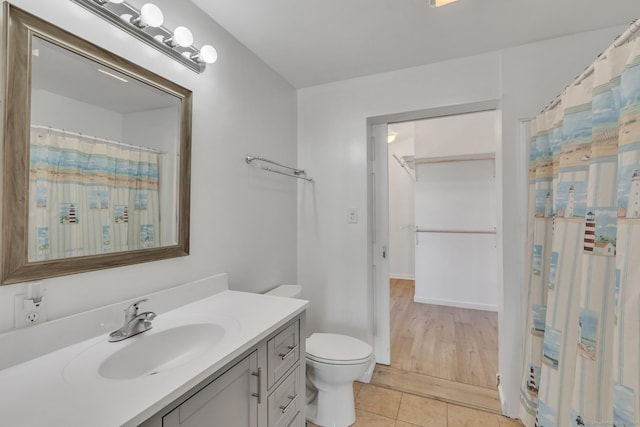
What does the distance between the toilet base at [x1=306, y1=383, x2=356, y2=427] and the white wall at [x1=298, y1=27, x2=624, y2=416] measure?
1.73 ft

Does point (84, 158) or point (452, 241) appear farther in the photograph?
point (452, 241)

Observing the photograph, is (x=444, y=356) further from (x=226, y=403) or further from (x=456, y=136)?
(x=456, y=136)

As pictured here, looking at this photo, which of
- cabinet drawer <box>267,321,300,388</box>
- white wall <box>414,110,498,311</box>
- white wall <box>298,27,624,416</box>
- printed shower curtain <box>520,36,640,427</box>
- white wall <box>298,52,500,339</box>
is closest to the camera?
printed shower curtain <box>520,36,640,427</box>

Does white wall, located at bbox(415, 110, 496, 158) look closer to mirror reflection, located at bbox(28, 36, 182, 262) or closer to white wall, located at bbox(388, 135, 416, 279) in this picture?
white wall, located at bbox(388, 135, 416, 279)

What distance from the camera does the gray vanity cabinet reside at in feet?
2.48

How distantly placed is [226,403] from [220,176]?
1.08m

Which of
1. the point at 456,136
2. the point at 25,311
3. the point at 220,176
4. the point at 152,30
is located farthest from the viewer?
the point at 456,136

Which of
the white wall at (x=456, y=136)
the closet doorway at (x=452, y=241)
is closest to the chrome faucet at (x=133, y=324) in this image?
the closet doorway at (x=452, y=241)

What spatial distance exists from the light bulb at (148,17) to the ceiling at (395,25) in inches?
16.1

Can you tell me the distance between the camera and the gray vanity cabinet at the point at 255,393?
2.48 feet

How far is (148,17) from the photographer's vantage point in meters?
1.06

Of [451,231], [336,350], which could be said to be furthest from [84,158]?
[451,231]

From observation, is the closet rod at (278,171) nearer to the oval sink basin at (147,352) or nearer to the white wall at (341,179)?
the white wall at (341,179)

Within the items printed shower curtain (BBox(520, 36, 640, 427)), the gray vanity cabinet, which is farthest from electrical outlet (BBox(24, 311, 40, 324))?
printed shower curtain (BBox(520, 36, 640, 427))
